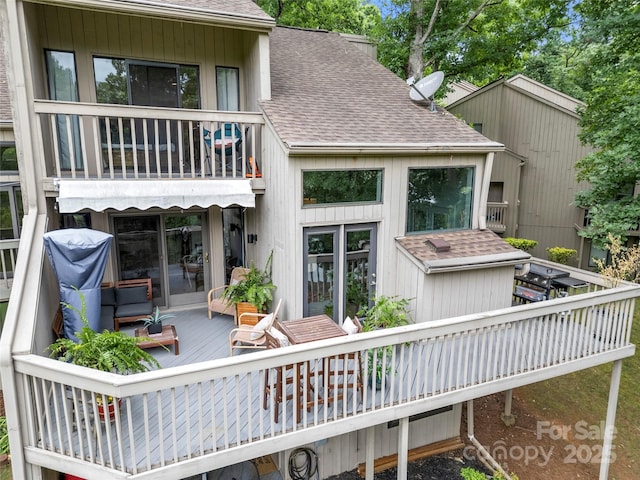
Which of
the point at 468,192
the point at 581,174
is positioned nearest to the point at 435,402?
the point at 468,192

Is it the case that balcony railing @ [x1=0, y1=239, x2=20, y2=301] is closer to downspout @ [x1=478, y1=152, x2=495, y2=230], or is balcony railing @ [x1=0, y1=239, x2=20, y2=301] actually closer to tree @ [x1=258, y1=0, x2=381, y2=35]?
downspout @ [x1=478, y1=152, x2=495, y2=230]

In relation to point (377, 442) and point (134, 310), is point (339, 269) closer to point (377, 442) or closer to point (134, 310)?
point (377, 442)

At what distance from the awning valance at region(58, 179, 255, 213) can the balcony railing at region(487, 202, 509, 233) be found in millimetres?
12187

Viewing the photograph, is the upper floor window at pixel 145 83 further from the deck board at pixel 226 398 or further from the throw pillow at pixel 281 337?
the throw pillow at pixel 281 337

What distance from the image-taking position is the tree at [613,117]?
33.2ft

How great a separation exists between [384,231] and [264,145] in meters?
2.60

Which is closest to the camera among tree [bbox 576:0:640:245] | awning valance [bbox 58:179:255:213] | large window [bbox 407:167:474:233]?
awning valance [bbox 58:179:255:213]

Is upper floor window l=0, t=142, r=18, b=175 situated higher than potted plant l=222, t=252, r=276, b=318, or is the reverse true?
upper floor window l=0, t=142, r=18, b=175

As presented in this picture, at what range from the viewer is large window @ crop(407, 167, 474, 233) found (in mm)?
7168

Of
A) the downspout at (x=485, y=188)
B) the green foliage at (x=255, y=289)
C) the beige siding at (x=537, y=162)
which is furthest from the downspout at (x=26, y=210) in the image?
the beige siding at (x=537, y=162)

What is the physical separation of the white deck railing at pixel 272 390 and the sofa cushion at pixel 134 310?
198 cm

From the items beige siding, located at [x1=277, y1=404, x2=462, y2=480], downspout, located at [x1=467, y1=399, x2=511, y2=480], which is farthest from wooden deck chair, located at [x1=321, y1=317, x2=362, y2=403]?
downspout, located at [x1=467, y1=399, x2=511, y2=480]

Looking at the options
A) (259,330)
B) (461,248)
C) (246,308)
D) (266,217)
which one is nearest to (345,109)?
(266,217)

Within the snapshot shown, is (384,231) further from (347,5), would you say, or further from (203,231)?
(347,5)
